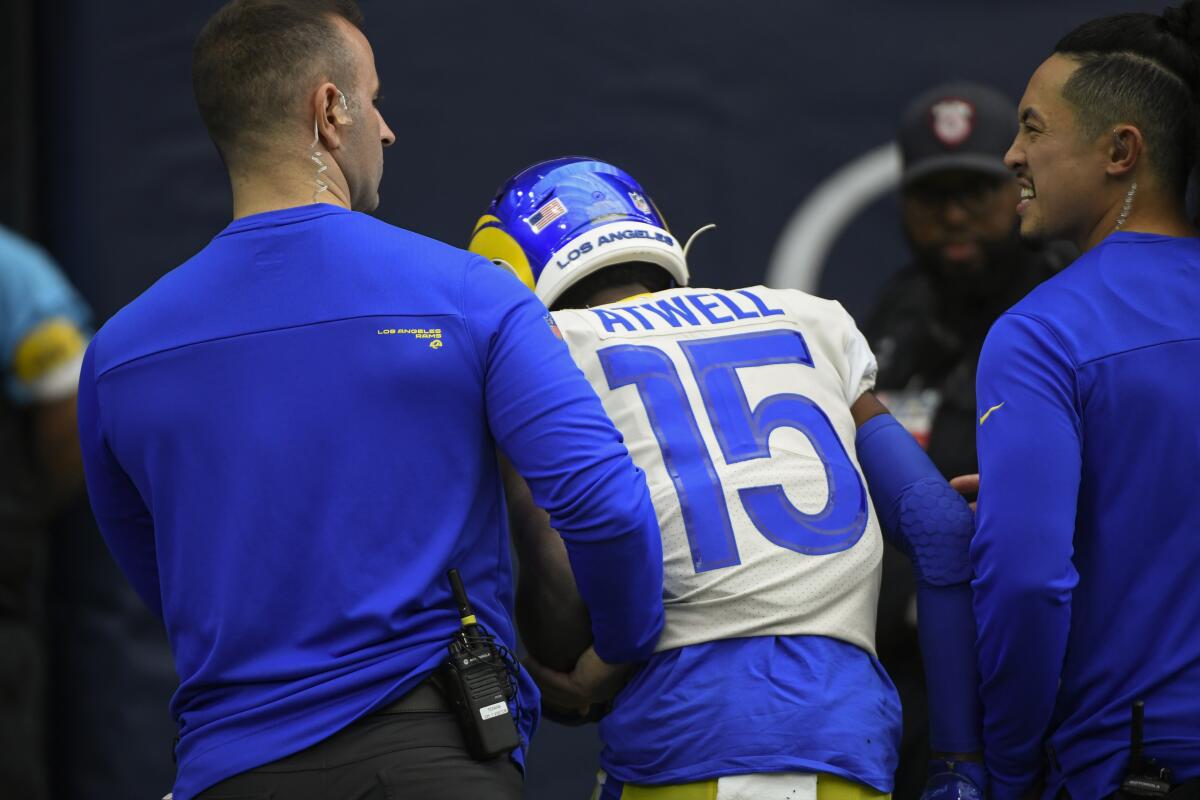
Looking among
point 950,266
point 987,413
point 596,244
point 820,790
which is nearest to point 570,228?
point 596,244

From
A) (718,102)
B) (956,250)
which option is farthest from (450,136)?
(956,250)

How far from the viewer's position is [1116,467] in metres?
2.31

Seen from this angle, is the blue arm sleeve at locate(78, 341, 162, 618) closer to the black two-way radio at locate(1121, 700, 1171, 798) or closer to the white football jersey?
the white football jersey

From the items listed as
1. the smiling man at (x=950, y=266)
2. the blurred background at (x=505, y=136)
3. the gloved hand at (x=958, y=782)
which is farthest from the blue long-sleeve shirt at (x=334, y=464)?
the blurred background at (x=505, y=136)

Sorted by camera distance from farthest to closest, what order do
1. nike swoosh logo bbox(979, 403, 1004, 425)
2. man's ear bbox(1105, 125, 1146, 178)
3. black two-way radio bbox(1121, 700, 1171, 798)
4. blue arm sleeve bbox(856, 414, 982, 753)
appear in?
1. blue arm sleeve bbox(856, 414, 982, 753)
2. man's ear bbox(1105, 125, 1146, 178)
3. nike swoosh logo bbox(979, 403, 1004, 425)
4. black two-way radio bbox(1121, 700, 1171, 798)

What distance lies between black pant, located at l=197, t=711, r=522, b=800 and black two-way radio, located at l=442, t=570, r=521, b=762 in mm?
39

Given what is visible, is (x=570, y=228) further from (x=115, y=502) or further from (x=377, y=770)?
(x=377, y=770)

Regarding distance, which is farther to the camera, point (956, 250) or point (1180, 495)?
point (956, 250)

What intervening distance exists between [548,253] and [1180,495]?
116 centimetres

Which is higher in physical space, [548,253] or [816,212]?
[548,253]

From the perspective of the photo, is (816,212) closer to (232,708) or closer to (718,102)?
(718,102)

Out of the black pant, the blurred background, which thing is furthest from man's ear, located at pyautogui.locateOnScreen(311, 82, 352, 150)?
the blurred background

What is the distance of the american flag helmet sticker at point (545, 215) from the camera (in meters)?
2.88

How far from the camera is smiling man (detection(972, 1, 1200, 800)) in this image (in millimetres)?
2283
